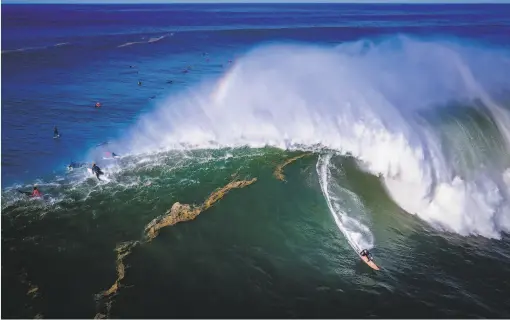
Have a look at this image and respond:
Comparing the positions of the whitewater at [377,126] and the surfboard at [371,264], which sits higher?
the whitewater at [377,126]

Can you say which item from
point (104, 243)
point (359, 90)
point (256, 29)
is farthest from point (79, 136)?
point (256, 29)

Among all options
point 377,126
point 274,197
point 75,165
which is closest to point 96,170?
point 75,165

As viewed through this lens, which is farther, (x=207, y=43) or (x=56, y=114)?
(x=207, y=43)

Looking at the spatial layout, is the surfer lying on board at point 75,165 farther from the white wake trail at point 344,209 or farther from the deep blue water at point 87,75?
the white wake trail at point 344,209

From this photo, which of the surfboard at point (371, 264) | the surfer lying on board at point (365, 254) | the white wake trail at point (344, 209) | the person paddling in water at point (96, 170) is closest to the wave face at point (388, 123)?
the white wake trail at point (344, 209)

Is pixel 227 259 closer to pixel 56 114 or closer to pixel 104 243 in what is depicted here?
pixel 104 243

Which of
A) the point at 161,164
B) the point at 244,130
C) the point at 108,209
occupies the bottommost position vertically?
the point at 108,209

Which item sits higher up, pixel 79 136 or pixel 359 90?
pixel 359 90
